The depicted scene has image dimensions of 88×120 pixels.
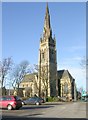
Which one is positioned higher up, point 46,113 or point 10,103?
point 10,103

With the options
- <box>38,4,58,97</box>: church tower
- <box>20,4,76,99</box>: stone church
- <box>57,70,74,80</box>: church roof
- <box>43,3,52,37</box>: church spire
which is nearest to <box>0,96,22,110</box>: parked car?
<box>20,4,76,99</box>: stone church

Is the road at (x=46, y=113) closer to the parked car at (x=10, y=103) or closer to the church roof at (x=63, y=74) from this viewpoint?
the parked car at (x=10, y=103)

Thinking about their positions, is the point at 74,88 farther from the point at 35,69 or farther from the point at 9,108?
the point at 9,108

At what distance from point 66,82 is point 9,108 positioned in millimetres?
109576

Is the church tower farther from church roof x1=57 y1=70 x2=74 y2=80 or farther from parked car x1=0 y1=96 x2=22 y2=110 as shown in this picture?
parked car x1=0 y1=96 x2=22 y2=110

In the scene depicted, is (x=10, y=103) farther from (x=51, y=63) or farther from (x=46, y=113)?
(x=51, y=63)

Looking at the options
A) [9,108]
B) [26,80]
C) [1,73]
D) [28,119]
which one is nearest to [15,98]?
[9,108]

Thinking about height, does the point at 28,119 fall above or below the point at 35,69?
below

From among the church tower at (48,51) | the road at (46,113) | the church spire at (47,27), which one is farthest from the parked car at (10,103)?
the church spire at (47,27)

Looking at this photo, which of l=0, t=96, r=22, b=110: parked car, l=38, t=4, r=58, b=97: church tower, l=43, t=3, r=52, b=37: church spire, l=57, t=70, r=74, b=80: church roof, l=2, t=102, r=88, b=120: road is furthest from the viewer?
l=57, t=70, r=74, b=80: church roof

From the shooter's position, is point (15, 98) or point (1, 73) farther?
point (1, 73)

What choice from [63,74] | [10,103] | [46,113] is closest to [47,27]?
[63,74]

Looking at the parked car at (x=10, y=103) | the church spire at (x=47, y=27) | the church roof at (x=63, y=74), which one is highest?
the church spire at (x=47, y=27)

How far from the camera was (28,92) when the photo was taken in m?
136
